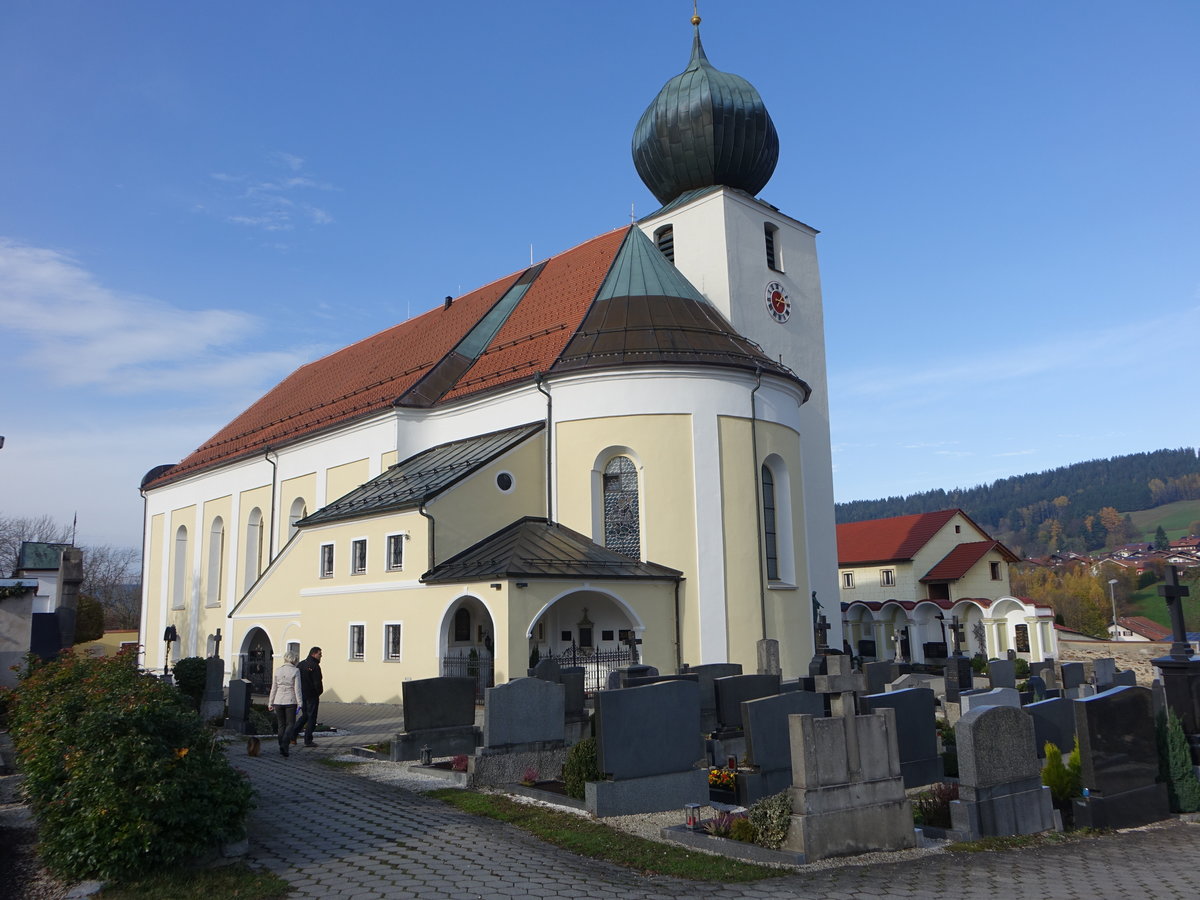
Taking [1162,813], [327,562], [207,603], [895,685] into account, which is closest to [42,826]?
[1162,813]

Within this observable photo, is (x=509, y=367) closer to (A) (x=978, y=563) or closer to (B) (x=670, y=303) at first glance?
(B) (x=670, y=303)

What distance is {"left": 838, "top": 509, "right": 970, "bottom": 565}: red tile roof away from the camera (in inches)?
1671

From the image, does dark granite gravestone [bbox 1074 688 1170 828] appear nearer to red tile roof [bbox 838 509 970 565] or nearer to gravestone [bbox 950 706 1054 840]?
gravestone [bbox 950 706 1054 840]

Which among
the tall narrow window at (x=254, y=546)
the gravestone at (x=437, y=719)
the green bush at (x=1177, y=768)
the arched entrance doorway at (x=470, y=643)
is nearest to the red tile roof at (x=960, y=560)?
the arched entrance doorway at (x=470, y=643)

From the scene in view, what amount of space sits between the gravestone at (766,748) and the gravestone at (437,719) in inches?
168

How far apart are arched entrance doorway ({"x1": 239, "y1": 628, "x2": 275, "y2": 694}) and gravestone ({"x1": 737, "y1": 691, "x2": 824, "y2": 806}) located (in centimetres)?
1764

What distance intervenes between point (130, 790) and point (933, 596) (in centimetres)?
3988

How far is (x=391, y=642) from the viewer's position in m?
19.3

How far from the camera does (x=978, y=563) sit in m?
40.7

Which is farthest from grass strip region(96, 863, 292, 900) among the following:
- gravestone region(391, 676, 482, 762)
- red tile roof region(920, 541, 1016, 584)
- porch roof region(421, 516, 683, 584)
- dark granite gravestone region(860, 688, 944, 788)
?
red tile roof region(920, 541, 1016, 584)

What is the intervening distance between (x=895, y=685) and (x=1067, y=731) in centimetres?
452

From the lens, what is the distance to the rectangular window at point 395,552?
1942 centimetres

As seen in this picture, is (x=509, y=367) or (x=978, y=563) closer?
(x=509, y=367)

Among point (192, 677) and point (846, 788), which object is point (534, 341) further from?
point (846, 788)
